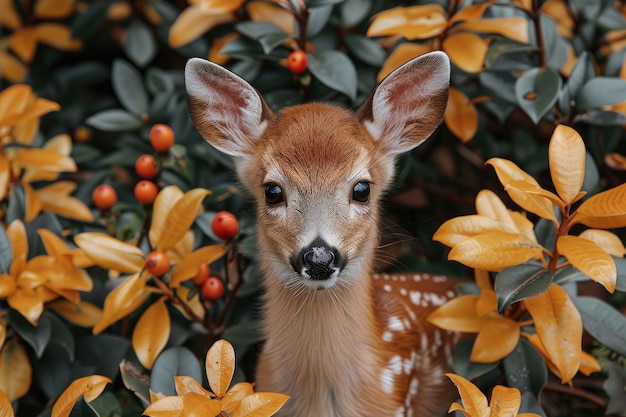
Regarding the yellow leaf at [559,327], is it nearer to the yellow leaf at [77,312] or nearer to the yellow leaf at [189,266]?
the yellow leaf at [189,266]

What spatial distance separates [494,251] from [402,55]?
754mm

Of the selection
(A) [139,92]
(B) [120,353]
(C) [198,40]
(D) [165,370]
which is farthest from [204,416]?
(C) [198,40]

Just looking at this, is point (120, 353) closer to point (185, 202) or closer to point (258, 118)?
point (185, 202)

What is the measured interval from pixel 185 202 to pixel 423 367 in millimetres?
720

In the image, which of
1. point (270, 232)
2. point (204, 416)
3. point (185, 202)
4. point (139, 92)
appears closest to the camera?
point (204, 416)

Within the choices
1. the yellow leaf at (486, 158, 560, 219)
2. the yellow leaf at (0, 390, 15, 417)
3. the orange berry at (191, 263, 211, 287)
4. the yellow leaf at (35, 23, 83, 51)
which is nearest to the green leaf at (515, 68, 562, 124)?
the yellow leaf at (486, 158, 560, 219)

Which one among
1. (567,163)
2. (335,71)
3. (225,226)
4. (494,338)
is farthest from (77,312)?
(567,163)

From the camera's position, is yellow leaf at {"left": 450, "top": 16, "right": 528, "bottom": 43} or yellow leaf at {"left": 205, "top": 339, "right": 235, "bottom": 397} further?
yellow leaf at {"left": 450, "top": 16, "right": 528, "bottom": 43}

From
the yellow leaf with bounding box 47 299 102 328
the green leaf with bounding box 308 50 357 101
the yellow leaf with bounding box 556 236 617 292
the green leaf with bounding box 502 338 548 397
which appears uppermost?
the yellow leaf with bounding box 556 236 617 292

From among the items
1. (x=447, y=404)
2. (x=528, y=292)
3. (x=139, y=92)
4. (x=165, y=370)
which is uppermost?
(x=528, y=292)

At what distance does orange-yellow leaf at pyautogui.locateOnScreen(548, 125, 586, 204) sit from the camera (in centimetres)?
187

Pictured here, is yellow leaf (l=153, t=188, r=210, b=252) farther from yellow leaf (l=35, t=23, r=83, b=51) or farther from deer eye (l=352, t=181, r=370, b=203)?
yellow leaf (l=35, t=23, r=83, b=51)

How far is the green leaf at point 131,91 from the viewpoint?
2.64 meters

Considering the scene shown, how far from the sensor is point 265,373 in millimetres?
2158
